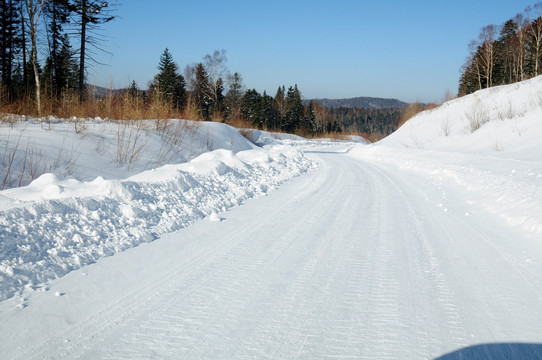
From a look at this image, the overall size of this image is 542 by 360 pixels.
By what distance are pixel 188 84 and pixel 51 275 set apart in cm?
5373

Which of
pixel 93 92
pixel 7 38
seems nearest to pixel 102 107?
pixel 93 92

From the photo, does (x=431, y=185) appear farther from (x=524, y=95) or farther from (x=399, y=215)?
(x=524, y=95)

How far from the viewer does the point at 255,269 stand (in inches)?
111

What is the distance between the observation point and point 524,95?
22.0m

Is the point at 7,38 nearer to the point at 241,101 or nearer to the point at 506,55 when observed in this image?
the point at 241,101

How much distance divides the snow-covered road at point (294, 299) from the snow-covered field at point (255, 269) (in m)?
0.01

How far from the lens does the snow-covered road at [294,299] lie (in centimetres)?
181

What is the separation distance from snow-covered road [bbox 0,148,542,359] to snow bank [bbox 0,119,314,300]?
232 mm

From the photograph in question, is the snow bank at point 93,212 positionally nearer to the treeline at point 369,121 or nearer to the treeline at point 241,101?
the treeline at point 241,101

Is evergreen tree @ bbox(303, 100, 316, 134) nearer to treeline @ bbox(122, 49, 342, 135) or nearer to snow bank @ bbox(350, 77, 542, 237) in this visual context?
treeline @ bbox(122, 49, 342, 135)

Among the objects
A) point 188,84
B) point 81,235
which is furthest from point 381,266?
point 188,84

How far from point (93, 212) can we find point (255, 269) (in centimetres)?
214

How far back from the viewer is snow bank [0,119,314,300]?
265cm

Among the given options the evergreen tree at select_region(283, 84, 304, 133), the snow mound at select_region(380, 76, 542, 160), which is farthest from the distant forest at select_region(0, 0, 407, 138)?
the snow mound at select_region(380, 76, 542, 160)
